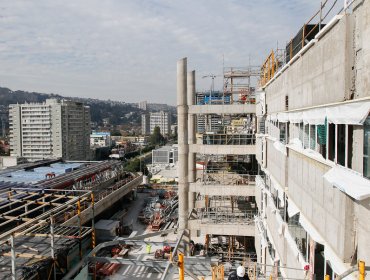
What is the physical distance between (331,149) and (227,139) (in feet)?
52.9

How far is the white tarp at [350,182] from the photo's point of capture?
3.89 m

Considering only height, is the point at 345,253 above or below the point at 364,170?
below

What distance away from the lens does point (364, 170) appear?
4168mm

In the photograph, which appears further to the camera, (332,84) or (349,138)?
(332,84)

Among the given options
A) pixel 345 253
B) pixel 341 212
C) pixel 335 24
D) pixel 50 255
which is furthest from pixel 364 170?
pixel 50 255

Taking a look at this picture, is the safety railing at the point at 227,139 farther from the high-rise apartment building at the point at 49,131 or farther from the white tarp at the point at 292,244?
the high-rise apartment building at the point at 49,131

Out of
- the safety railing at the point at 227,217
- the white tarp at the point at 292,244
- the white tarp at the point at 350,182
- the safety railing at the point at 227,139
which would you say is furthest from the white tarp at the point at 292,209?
the safety railing at the point at 227,139

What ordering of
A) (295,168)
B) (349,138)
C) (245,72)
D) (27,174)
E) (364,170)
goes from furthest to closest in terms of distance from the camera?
1. (27,174)
2. (245,72)
3. (295,168)
4. (349,138)
5. (364,170)

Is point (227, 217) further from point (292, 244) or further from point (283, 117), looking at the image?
point (283, 117)

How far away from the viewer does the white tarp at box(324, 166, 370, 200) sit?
153 inches

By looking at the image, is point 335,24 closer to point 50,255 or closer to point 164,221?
point 50,255

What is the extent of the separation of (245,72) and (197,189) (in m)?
11.5

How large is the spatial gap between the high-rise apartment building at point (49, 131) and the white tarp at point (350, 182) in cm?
9121

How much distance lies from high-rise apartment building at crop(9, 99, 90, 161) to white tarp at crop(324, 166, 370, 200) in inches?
3591
